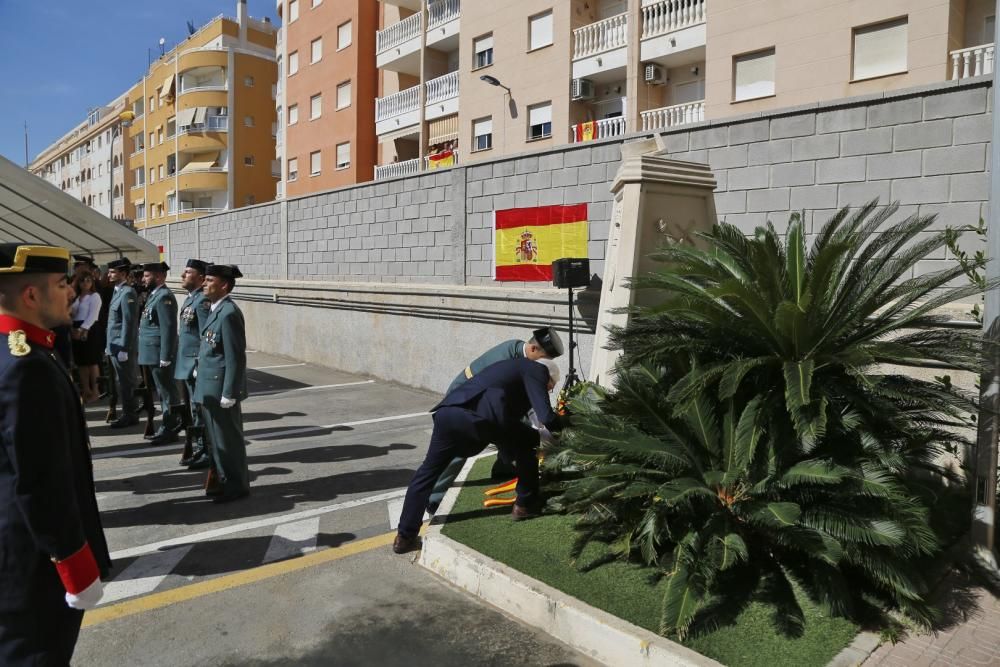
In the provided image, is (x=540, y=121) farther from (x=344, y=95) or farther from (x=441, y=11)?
(x=344, y=95)

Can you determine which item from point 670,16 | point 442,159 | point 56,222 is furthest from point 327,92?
point 56,222

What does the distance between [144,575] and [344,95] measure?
3095 centimetres

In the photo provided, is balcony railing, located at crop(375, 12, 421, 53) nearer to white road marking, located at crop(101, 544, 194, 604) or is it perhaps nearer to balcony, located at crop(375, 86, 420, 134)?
balcony, located at crop(375, 86, 420, 134)

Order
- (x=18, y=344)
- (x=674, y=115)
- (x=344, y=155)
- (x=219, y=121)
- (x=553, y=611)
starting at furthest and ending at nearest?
(x=219, y=121) < (x=344, y=155) < (x=674, y=115) < (x=553, y=611) < (x=18, y=344)

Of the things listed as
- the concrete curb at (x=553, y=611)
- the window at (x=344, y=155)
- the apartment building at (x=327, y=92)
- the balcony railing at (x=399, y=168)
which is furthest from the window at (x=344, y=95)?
the concrete curb at (x=553, y=611)

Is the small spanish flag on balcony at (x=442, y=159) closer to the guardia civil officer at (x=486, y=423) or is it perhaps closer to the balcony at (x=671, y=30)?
the balcony at (x=671, y=30)

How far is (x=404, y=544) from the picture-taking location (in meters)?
5.07

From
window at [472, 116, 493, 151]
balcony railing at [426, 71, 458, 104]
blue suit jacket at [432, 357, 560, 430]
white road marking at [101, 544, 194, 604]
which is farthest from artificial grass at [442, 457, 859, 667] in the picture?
balcony railing at [426, 71, 458, 104]

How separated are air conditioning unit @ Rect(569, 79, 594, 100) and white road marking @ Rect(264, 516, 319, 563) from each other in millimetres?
19420

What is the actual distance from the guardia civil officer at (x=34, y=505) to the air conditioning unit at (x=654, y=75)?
2091 centimetres

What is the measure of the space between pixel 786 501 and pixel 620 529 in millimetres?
1109

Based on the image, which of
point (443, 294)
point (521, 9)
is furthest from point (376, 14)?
point (443, 294)

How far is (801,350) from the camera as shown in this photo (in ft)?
13.9

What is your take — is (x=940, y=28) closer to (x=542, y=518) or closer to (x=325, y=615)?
(x=542, y=518)
